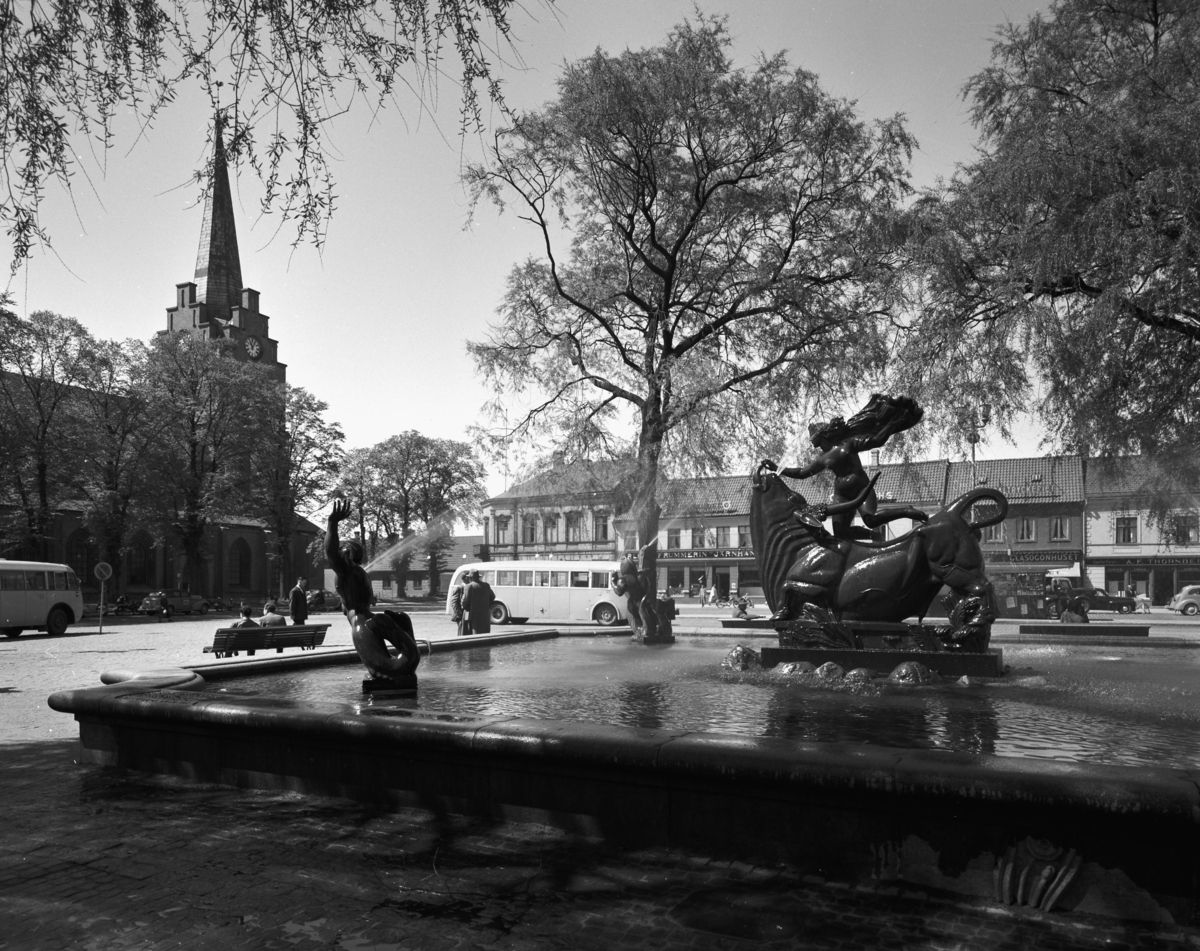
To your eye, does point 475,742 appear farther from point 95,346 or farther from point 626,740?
point 95,346

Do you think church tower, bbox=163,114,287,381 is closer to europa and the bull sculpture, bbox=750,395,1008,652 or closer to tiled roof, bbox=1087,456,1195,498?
tiled roof, bbox=1087,456,1195,498

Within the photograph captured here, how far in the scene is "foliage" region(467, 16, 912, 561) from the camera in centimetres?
2108

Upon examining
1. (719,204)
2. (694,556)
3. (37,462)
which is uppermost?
(719,204)

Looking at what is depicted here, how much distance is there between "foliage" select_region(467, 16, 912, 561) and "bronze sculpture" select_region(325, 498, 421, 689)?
14051 mm

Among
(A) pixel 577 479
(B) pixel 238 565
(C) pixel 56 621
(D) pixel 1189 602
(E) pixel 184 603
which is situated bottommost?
(E) pixel 184 603

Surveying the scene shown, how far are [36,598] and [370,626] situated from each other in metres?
24.9

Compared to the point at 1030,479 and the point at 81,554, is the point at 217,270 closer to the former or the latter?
the point at 81,554

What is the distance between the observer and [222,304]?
7844cm

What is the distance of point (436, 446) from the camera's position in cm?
7119

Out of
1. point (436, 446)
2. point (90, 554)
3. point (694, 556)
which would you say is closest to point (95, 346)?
point (90, 554)

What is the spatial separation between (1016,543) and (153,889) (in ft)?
197

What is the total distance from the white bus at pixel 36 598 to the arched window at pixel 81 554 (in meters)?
27.9

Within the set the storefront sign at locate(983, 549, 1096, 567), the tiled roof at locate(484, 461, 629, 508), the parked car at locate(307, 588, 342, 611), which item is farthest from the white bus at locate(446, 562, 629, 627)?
the storefront sign at locate(983, 549, 1096, 567)

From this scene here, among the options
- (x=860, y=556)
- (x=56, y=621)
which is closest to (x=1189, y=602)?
(x=860, y=556)
